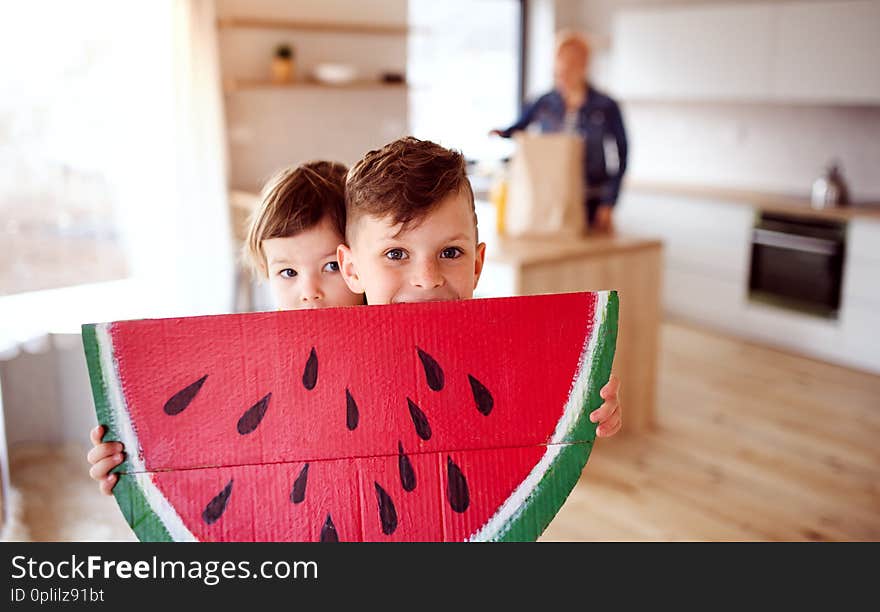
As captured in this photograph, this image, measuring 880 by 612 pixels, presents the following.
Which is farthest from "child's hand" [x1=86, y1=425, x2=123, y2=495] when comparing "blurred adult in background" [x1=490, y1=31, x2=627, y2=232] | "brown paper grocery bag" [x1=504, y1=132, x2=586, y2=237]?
"blurred adult in background" [x1=490, y1=31, x2=627, y2=232]

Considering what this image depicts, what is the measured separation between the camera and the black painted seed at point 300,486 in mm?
884

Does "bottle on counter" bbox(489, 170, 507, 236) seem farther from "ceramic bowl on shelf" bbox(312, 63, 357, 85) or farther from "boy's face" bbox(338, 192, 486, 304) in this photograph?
"boy's face" bbox(338, 192, 486, 304)

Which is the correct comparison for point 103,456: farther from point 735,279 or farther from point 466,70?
point 466,70

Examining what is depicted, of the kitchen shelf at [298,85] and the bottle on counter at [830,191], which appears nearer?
the kitchen shelf at [298,85]

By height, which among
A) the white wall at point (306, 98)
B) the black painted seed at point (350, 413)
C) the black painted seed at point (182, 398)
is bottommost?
the black painted seed at point (350, 413)

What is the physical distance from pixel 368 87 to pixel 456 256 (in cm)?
396

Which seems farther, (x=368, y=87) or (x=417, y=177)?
(x=368, y=87)

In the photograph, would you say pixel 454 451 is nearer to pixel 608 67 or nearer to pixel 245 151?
pixel 245 151

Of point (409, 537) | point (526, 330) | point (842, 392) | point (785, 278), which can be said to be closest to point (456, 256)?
point (526, 330)

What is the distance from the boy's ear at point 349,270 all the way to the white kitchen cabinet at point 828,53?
417cm

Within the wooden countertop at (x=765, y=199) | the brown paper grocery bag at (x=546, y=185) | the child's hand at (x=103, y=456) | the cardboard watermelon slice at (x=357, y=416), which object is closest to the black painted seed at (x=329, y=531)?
the cardboard watermelon slice at (x=357, y=416)

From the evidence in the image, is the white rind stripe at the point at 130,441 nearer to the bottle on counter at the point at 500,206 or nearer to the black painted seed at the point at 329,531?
the black painted seed at the point at 329,531

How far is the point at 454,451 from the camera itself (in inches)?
35.7

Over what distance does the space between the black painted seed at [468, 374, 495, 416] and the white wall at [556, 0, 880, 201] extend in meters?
4.71
